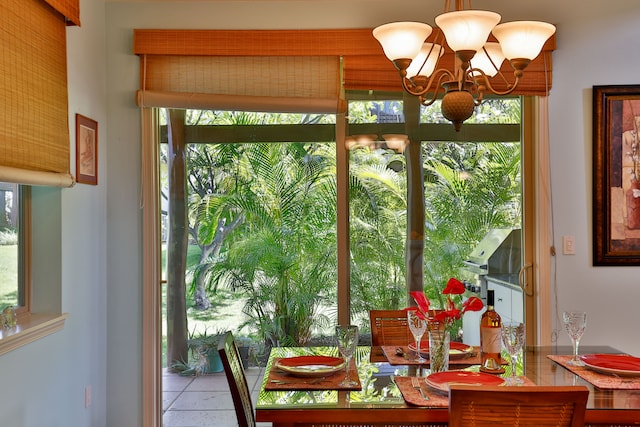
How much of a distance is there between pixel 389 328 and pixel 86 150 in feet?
5.84

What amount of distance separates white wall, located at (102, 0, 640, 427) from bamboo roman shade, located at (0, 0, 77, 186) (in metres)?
0.59

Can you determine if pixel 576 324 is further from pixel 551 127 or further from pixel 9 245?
pixel 9 245

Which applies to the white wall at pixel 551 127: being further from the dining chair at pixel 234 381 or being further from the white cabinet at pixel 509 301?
the dining chair at pixel 234 381

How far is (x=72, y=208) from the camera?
3.03m

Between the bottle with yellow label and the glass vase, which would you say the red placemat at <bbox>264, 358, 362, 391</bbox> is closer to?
the glass vase

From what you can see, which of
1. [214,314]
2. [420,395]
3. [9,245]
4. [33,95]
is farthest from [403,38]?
[214,314]

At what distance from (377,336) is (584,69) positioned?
1911 millimetres

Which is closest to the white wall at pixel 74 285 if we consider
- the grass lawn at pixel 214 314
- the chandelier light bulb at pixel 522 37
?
the grass lawn at pixel 214 314

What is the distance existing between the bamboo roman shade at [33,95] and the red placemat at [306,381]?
1.25 metres

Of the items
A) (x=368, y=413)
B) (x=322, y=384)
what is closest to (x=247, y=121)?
(x=322, y=384)

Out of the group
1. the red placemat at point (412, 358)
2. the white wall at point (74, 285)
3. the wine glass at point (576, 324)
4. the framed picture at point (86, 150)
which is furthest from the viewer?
the framed picture at point (86, 150)

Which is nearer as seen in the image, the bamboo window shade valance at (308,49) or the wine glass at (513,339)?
the wine glass at (513,339)

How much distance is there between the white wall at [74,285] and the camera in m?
2.61

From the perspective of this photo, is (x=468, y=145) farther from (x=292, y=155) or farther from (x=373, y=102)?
(x=292, y=155)
